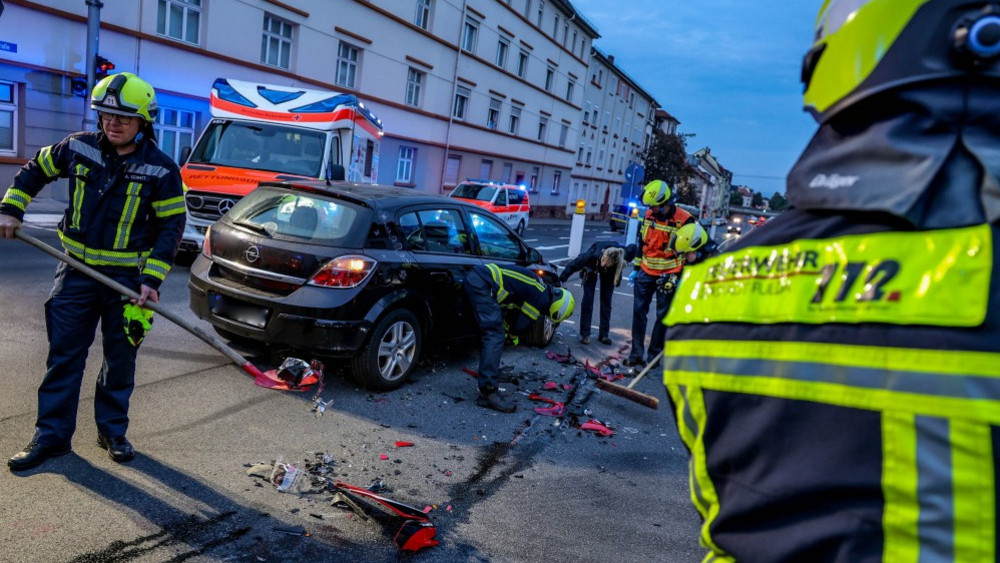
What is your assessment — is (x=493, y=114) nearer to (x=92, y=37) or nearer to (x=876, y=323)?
(x=92, y=37)

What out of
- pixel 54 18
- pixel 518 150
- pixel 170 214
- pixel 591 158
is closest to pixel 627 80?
pixel 591 158

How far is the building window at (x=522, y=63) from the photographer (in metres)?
34.3

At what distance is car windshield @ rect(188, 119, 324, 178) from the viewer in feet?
32.3

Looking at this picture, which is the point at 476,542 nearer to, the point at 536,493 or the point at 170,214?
the point at 536,493

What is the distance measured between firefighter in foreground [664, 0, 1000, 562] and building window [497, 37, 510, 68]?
1286 inches

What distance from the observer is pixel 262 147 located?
10023 mm

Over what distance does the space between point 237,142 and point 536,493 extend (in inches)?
325

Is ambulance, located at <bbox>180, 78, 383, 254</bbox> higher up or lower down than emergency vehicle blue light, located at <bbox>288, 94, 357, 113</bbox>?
lower down

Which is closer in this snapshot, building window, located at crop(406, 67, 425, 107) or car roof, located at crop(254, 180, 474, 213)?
car roof, located at crop(254, 180, 474, 213)

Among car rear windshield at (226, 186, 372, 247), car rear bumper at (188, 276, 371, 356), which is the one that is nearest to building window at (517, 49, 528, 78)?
car rear windshield at (226, 186, 372, 247)

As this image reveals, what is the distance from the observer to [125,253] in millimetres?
3658

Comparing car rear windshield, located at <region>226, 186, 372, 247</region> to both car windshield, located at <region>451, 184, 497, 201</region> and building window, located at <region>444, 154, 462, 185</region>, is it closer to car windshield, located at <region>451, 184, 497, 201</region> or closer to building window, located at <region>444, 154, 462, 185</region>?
car windshield, located at <region>451, 184, 497, 201</region>

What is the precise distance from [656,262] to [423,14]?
21.8 m

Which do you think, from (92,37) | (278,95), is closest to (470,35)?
(92,37)
